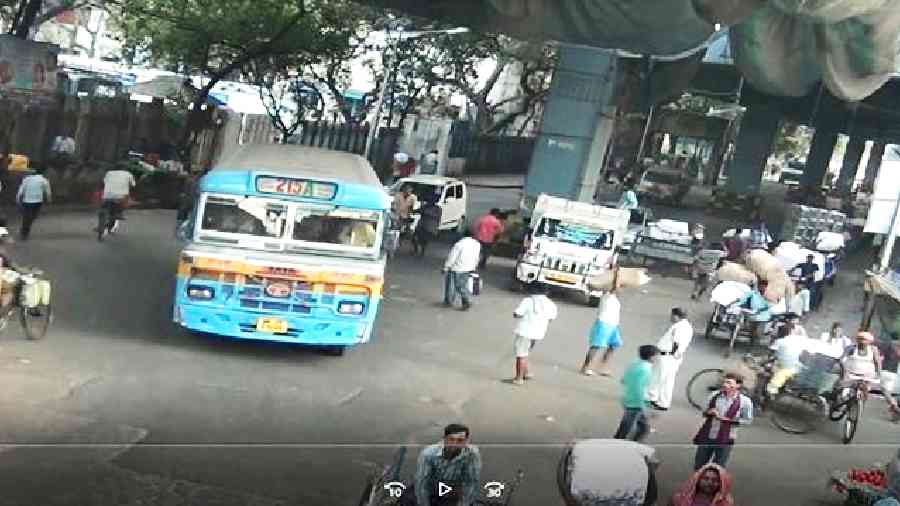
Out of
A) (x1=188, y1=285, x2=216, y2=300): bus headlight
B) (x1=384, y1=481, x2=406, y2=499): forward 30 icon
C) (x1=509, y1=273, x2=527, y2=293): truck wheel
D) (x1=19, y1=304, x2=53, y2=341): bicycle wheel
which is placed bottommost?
(x1=19, y1=304, x2=53, y2=341): bicycle wheel

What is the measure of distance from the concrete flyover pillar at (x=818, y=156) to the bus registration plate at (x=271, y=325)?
152 feet

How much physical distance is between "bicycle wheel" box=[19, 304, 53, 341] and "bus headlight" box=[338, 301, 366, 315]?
3.53m

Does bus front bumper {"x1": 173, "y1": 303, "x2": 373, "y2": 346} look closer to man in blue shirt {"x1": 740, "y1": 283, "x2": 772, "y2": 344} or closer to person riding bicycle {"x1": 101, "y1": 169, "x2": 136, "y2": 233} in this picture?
person riding bicycle {"x1": 101, "y1": 169, "x2": 136, "y2": 233}

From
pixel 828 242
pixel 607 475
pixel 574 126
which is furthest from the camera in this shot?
pixel 828 242

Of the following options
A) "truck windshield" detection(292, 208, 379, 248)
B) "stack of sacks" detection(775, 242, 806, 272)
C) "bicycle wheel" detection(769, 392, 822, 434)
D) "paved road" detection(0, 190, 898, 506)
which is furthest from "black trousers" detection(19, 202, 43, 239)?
"stack of sacks" detection(775, 242, 806, 272)

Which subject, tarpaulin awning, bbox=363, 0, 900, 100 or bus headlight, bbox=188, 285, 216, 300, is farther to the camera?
tarpaulin awning, bbox=363, 0, 900, 100

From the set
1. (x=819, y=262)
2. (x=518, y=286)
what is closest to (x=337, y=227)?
(x=518, y=286)

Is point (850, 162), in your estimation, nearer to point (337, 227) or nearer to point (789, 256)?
point (789, 256)

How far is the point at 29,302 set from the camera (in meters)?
12.9

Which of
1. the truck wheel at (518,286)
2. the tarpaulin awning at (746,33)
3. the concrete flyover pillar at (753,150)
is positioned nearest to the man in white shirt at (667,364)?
the tarpaulin awning at (746,33)

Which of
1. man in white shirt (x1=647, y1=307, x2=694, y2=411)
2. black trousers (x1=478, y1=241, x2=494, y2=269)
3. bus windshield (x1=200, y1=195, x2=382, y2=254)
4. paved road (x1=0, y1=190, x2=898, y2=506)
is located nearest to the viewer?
paved road (x1=0, y1=190, x2=898, y2=506)

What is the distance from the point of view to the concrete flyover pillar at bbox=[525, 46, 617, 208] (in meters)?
28.2

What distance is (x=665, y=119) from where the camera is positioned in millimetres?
56875

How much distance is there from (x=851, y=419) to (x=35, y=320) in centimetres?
1034
